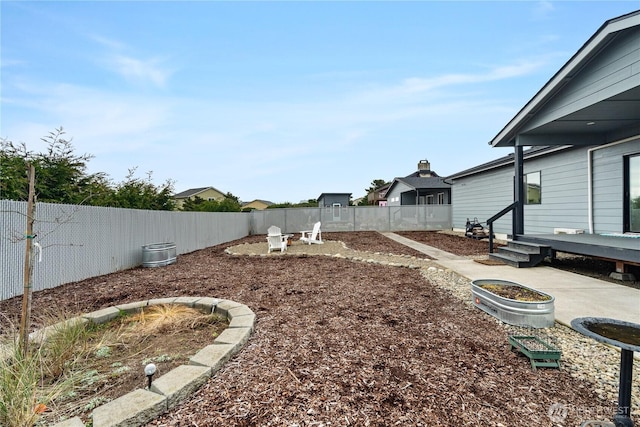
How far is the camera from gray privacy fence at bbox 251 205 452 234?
16.0 metres

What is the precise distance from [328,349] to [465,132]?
15.6 meters

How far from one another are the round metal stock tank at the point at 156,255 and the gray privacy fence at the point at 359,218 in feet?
30.7

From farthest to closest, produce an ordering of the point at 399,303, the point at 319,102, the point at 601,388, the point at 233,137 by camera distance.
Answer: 1. the point at 233,137
2. the point at 319,102
3. the point at 399,303
4. the point at 601,388

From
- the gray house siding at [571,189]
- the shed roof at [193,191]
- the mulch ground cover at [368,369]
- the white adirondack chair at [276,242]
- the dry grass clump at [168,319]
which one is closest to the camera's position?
the mulch ground cover at [368,369]

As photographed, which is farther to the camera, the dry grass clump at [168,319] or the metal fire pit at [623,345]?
the dry grass clump at [168,319]

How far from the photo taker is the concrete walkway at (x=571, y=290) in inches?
128

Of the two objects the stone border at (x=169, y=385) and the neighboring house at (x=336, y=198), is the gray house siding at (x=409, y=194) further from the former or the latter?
the stone border at (x=169, y=385)

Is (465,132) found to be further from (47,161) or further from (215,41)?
(47,161)

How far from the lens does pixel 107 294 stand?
4.34 m

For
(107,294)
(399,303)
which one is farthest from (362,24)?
(107,294)

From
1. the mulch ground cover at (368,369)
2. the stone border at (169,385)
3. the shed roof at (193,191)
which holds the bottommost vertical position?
the mulch ground cover at (368,369)

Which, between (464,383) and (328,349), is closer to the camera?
(464,383)

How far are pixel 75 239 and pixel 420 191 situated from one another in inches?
801

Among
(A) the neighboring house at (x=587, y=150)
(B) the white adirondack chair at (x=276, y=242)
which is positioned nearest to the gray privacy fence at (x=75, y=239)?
(B) the white adirondack chair at (x=276, y=242)
